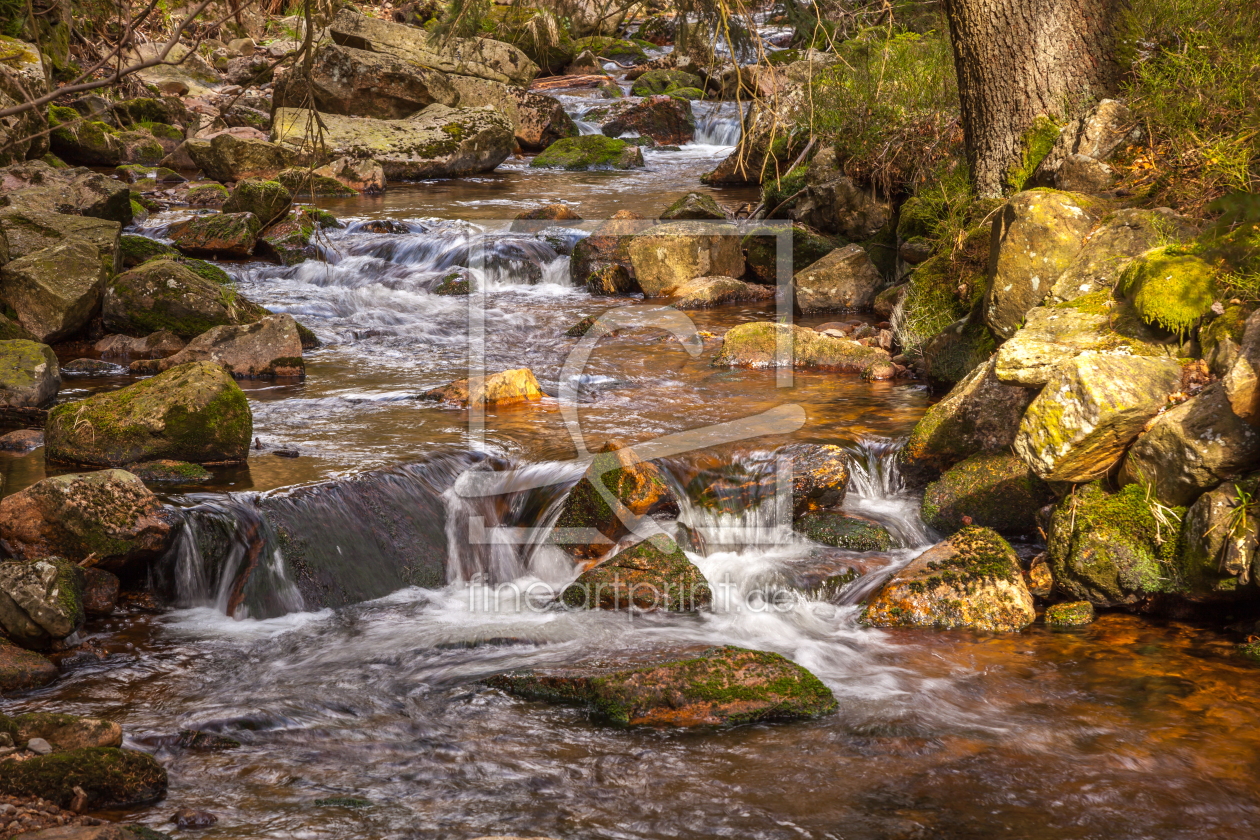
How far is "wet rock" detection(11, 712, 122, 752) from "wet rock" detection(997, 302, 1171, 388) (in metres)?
4.95

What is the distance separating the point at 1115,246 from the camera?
612 cm

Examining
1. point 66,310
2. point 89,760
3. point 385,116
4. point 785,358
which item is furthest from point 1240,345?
point 385,116

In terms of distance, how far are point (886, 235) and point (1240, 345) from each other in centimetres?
626

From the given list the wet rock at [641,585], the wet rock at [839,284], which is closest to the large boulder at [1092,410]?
the wet rock at [641,585]

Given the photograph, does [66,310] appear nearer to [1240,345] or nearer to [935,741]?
[935,741]

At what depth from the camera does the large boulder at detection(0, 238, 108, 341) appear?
870 centimetres

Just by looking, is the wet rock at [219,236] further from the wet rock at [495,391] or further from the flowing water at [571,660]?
the wet rock at [495,391]

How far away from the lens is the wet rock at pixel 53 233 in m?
9.53

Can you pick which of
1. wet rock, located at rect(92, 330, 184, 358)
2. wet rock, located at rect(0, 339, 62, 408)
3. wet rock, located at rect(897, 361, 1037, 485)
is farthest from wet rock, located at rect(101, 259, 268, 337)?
wet rock, located at rect(897, 361, 1037, 485)

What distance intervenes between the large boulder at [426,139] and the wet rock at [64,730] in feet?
48.8

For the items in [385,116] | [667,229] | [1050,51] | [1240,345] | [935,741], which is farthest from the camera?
[385,116]

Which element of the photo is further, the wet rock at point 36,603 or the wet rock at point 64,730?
the wet rock at point 36,603

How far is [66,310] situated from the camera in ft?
28.8

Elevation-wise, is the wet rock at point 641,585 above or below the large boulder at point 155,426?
below
